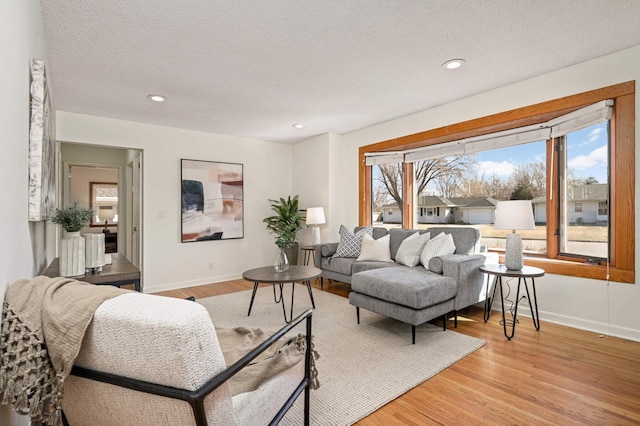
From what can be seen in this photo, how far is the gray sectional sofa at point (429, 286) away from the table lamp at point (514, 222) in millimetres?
312

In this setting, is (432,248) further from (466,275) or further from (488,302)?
(488,302)

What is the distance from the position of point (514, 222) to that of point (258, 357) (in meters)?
2.50

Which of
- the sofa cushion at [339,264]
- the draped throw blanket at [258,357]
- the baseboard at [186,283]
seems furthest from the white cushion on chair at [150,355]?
the baseboard at [186,283]

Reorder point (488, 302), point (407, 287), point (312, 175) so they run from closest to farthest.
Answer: point (407, 287) < point (488, 302) < point (312, 175)

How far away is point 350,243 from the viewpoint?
14.4ft

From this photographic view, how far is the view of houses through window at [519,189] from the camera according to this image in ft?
9.69

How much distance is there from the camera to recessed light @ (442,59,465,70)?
2.74m

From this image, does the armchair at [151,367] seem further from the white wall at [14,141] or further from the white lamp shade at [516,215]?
the white lamp shade at [516,215]

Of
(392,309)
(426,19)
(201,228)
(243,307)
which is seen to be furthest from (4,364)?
(201,228)

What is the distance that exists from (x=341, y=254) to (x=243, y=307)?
1495 mm

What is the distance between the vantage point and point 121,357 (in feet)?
2.52

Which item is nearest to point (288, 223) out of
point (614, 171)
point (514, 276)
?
point (514, 276)

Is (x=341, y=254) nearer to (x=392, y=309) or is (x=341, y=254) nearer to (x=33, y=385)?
(x=392, y=309)

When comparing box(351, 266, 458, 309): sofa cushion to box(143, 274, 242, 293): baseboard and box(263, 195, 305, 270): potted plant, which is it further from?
box(143, 274, 242, 293): baseboard
